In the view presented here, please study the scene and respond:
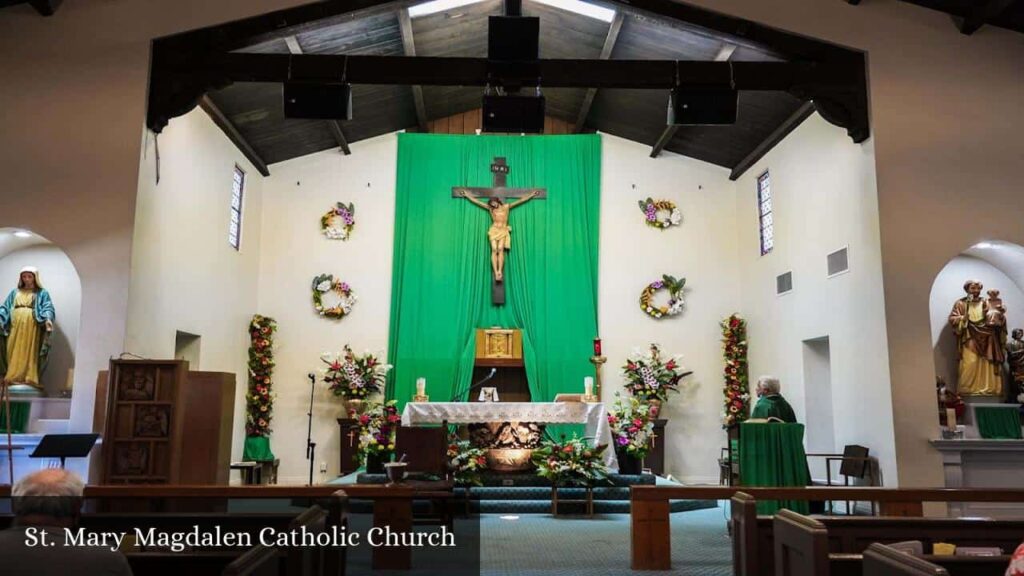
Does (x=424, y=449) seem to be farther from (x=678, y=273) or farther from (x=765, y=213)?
(x=765, y=213)

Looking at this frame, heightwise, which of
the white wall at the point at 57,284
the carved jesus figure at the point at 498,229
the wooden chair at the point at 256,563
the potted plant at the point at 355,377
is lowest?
the wooden chair at the point at 256,563

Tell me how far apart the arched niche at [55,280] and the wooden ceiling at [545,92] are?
265 centimetres

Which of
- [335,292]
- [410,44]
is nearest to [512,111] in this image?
[410,44]

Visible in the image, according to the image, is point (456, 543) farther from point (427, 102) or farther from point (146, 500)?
point (427, 102)

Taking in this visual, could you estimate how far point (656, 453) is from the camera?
37.8 feet

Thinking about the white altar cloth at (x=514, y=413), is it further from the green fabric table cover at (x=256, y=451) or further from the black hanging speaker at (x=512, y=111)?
the black hanging speaker at (x=512, y=111)

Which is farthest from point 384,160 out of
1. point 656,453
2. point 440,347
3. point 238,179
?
point 656,453

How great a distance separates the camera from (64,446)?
6137 millimetres

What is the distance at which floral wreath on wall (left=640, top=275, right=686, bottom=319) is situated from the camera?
12.2 m

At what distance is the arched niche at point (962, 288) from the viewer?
820 cm

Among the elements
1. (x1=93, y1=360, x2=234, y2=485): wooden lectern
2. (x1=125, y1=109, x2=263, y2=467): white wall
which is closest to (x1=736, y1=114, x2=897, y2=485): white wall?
(x1=93, y1=360, x2=234, y2=485): wooden lectern

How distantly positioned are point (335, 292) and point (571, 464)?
5381 millimetres

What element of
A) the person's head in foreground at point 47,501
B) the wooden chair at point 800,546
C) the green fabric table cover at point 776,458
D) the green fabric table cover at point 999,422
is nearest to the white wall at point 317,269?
the green fabric table cover at point 776,458

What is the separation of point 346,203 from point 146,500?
313 inches
